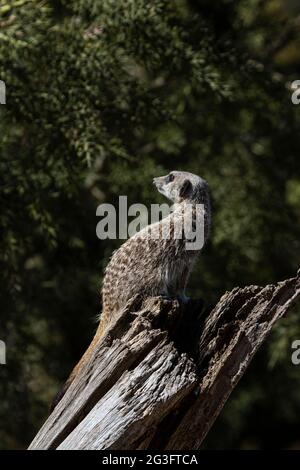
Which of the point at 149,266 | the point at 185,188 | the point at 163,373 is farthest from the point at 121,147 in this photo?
the point at 163,373

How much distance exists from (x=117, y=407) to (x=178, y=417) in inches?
13.7

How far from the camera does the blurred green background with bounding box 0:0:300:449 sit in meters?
7.48

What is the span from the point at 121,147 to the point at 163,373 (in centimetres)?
334

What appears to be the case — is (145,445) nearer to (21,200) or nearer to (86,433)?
(86,433)

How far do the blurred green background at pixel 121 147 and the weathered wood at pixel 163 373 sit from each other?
244cm

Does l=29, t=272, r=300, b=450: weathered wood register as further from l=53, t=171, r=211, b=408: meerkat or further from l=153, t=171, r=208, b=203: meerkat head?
l=153, t=171, r=208, b=203: meerkat head

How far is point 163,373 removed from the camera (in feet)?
14.8

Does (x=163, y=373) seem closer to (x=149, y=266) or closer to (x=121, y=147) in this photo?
(x=149, y=266)

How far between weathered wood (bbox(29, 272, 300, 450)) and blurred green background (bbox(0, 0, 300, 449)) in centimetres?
244

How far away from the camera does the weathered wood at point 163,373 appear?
175 inches

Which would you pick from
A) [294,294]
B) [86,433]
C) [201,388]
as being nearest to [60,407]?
[86,433]

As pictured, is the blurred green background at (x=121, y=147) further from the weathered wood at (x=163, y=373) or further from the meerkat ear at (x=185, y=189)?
the weathered wood at (x=163, y=373)

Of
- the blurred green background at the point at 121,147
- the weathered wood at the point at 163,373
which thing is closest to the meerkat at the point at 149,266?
the weathered wood at the point at 163,373
